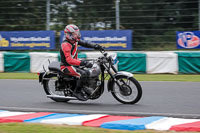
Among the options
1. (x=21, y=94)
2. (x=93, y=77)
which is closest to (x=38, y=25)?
(x=21, y=94)

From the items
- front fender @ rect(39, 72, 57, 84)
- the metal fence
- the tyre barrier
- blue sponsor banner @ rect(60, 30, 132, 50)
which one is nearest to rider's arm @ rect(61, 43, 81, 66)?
front fender @ rect(39, 72, 57, 84)

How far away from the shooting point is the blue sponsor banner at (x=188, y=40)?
14672 mm

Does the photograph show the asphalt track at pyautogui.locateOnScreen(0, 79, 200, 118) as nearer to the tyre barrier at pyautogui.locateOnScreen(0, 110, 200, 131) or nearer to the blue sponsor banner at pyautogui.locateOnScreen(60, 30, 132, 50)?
the tyre barrier at pyautogui.locateOnScreen(0, 110, 200, 131)

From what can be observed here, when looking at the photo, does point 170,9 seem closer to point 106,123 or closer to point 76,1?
point 76,1

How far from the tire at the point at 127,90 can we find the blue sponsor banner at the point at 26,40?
32.9 ft

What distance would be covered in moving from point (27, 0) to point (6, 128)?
13.3m

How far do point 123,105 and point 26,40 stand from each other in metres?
11.0

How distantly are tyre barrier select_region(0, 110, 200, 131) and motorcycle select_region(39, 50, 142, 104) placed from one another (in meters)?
1.09

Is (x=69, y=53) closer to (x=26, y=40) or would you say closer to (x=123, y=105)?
(x=123, y=105)

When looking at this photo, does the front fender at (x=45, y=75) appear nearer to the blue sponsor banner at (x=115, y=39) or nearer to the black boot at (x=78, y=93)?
the black boot at (x=78, y=93)

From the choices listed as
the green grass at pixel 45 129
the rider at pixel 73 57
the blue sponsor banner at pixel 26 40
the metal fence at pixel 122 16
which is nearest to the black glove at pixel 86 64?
the rider at pixel 73 57

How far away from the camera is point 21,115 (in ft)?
19.5

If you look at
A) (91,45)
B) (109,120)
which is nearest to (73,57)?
(91,45)

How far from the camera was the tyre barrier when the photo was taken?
16.1 ft
